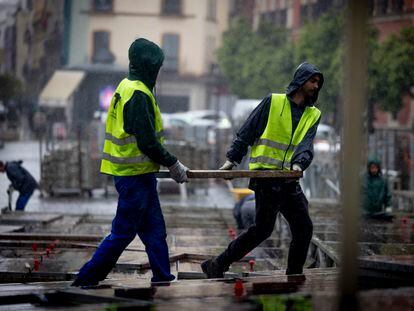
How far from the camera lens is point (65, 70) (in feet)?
223

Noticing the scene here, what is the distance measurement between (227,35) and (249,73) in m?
6.78

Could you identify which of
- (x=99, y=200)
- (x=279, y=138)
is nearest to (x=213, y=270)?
(x=279, y=138)

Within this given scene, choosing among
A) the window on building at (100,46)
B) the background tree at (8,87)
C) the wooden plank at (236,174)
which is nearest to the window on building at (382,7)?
the background tree at (8,87)

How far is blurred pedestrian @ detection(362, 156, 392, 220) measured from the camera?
15.2 m

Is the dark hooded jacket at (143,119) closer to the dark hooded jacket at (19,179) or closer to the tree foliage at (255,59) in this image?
the dark hooded jacket at (19,179)

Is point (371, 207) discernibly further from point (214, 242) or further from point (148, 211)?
point (148, 211)

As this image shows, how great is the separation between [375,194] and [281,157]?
24.1 feet

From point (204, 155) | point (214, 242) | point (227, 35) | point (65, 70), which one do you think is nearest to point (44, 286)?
point (214, 242)

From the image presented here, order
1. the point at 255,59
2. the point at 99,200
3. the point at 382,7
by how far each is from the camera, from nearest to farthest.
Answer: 1. the point at 99,200
2. the point at 382,7
3. the point at 255,59

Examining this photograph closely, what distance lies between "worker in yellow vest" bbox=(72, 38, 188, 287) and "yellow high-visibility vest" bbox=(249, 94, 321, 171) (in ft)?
2.89

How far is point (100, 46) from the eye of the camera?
7075cm

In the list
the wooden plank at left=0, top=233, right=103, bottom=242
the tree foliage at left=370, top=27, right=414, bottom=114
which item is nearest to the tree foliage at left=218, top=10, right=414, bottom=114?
the tree foliage at left=370, top=27, right=414, bottom=114

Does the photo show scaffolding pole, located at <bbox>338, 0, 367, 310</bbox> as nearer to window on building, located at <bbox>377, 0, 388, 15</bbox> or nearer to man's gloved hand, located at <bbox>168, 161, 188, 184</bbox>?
man's gloved hand, located at <bbox>168, 161, 188, 184</bbox>

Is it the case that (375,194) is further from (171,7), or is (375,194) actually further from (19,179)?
(171,7)
